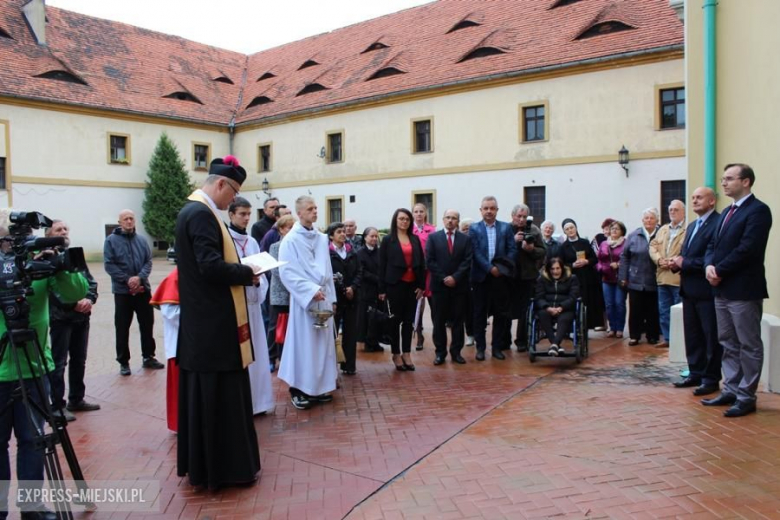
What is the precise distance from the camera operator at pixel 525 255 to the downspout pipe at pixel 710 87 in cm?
211

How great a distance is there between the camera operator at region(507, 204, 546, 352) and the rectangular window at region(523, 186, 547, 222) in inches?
617

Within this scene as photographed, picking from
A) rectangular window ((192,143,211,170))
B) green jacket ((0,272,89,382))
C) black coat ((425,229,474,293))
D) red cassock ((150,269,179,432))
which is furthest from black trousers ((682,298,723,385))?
rectangular window ((192,143,211,170))

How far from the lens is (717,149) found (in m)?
7.72

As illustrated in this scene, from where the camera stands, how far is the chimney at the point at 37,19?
98.6 feet

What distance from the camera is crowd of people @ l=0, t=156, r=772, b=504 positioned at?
13.7ft

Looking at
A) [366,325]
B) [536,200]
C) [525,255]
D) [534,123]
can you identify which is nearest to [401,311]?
[366,325]

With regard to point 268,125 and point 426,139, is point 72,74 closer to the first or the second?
point 268,125

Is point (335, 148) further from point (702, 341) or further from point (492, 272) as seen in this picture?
point (702, 341)

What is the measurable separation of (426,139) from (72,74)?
16426 mm

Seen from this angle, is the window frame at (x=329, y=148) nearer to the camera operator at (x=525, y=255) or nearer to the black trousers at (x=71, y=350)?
the camera operator at (x=525, y=255)

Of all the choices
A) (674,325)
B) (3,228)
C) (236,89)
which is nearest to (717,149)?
(674,325)

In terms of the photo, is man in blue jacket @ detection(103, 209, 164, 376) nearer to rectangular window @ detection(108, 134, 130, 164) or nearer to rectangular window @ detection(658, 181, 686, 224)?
rectangular window @ detection(658, 181, 686, 224)

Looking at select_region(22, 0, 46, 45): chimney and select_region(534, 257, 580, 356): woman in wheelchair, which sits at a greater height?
select_region(22, 0, 46, 45): chimney

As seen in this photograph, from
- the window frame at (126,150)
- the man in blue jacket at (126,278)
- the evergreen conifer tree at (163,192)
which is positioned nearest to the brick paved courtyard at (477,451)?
the man in blue jacket at (126,278)
